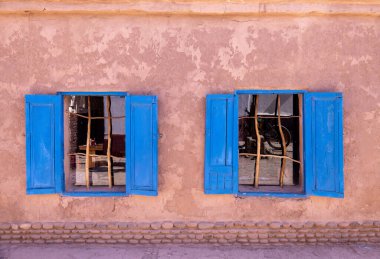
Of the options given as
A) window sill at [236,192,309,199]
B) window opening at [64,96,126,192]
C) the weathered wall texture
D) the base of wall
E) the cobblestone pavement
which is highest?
the weathered wall texture

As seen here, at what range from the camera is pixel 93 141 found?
6.27 m

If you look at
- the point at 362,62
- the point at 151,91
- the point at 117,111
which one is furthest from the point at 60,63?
the point at 362,62

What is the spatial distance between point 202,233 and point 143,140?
162 centimetres

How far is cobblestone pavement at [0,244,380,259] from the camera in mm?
3959

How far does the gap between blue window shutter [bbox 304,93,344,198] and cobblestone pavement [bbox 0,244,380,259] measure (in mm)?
810

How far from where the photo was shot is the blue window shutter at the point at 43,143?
4078 millimetres

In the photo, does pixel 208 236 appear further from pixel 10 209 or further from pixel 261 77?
pixel 10 209

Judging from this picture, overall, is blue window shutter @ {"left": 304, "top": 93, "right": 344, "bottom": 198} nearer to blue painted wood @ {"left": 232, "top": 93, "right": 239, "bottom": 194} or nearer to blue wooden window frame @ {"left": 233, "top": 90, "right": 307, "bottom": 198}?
blue wooden window frame @ {"left": 233, "top": 90, "right": 307, "bottom": 198}

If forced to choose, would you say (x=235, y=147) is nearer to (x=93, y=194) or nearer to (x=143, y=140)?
(x=143, y=140)

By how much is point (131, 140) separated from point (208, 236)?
1812 mm

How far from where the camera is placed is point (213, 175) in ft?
13.6

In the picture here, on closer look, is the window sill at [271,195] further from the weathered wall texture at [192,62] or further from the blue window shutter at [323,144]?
the weathered wall texture at [192,62]

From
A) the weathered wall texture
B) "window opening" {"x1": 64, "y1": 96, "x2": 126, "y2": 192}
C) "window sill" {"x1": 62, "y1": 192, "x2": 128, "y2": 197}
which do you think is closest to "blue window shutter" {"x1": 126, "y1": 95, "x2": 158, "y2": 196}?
the weathered wall texture

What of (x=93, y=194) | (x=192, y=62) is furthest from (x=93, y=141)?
(x=192, y=62)
